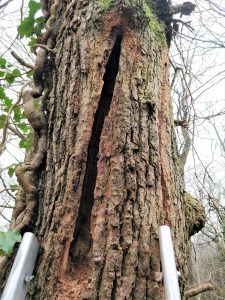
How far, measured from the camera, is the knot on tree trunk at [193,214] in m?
1.10

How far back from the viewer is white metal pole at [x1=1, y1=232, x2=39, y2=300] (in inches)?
26.7

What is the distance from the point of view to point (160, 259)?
0.78 meters

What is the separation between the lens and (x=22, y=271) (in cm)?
73

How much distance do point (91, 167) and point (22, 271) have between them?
0.37 m

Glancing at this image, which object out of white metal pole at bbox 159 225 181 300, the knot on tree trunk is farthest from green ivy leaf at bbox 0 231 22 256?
the knot on tree trunk

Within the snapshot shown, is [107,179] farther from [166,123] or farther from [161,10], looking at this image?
[161,10]

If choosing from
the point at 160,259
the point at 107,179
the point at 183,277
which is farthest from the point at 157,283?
the point at 107,179

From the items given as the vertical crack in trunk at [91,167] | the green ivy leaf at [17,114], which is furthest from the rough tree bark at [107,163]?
the green ivy leaf at [17,114]

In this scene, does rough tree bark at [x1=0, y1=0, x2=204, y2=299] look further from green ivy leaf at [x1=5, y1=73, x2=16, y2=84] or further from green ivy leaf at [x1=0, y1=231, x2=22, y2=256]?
green ivy leaf at [x1=5, y1=73, x2=16, y2=84]

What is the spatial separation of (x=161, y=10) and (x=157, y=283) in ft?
3.88

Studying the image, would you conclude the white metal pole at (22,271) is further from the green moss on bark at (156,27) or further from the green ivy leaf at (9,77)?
the green ivy leaf at (9,77)

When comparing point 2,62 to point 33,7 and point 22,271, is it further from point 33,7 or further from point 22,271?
point 22,271

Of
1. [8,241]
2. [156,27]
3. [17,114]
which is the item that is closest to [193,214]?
[8,241]

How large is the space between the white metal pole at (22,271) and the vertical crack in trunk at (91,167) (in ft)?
0.38
